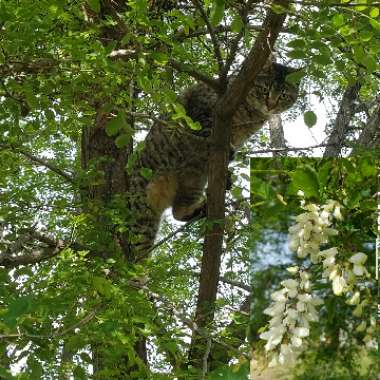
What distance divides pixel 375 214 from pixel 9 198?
1968mm

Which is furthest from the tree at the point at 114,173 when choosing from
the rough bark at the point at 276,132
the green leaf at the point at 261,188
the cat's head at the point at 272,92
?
the cat's head at the point at 272,92

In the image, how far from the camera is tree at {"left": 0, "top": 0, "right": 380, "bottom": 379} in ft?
7.72

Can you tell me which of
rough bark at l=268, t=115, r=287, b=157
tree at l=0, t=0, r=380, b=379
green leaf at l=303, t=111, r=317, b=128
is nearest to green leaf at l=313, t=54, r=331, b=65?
tree at l=0, t=0, r=380, b=379

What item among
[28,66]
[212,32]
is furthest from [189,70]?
[28,66]

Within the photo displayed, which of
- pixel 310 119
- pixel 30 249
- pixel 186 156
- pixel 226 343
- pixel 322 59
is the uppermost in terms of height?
pixel 186 156

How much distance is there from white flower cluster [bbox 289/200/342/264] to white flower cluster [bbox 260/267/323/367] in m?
0.06

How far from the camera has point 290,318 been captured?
69.3 inches

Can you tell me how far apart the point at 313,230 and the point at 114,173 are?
2.23 meters

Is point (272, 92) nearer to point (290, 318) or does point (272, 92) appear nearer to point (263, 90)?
point (263, 90)

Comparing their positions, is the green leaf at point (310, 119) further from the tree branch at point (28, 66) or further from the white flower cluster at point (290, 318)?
the tree branch at point (28, 66)

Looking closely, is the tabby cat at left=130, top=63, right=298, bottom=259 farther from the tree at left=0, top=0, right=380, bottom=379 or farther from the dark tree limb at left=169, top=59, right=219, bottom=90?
the dark tree limb at left=169, top=59, right=219, bottom=90

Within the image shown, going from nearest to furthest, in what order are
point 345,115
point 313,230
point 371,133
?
point 313,230 → point 371,133 → point 345,115

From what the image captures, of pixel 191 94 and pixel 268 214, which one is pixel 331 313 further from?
pixel 191 94

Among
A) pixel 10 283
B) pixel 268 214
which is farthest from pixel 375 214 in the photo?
pixel 10 283
